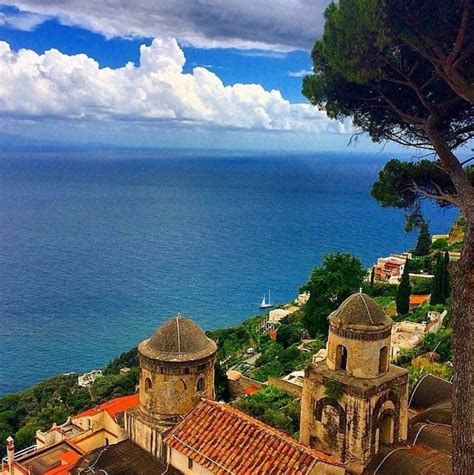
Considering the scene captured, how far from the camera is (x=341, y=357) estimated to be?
13719 mm

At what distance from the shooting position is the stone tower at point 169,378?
43.2 feet

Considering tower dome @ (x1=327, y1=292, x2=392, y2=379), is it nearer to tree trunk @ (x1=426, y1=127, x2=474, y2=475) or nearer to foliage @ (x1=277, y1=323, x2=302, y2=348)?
tree trunk @ (x1=426, y1=127, x2=474, y2=475)

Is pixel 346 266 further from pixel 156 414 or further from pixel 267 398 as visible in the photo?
pixel 156 414

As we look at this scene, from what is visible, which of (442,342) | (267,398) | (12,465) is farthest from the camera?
(442,342)

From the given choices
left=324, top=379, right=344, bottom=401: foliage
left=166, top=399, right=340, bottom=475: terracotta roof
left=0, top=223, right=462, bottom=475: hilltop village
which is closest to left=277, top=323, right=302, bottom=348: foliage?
left=0, top=223, right=462, bottom=475: hilltop village

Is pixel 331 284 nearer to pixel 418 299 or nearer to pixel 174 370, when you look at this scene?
pixel 418 299

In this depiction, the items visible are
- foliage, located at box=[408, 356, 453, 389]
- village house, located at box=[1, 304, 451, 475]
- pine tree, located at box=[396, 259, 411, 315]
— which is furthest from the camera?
pine tree, located at box=[396, 259, 411, 315]

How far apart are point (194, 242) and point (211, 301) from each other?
31.5 metres

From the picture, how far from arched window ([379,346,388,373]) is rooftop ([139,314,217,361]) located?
4.45 metres

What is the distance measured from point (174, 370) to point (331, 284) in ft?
57.0

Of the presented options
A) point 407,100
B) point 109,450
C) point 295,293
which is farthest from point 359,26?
point 295,293

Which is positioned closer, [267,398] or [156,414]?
[156,414]

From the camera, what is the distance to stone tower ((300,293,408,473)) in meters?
12.9

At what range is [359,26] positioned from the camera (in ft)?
30.6
